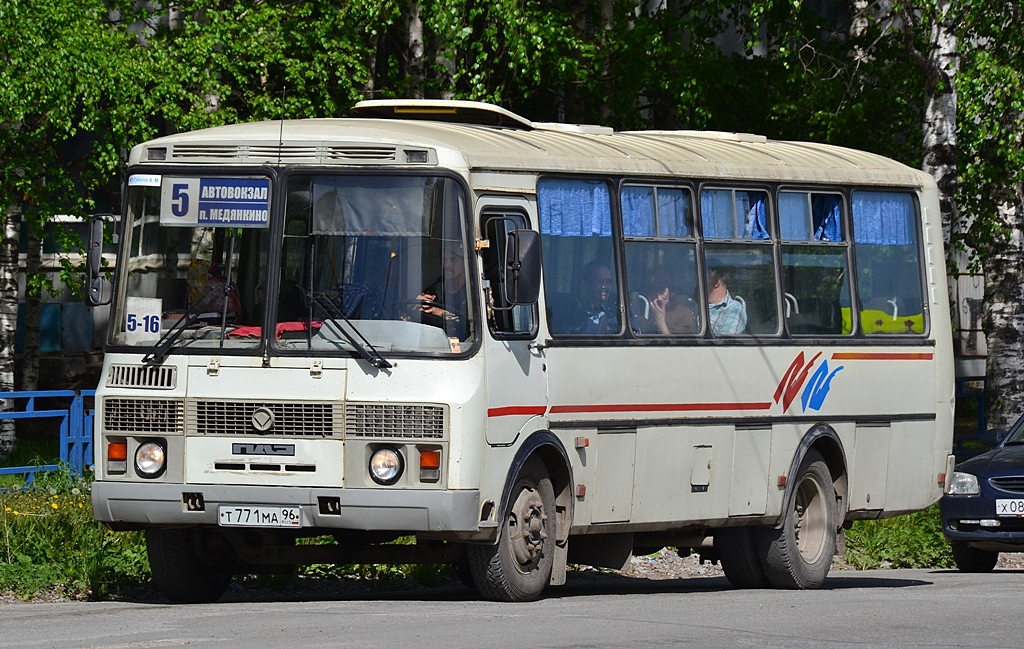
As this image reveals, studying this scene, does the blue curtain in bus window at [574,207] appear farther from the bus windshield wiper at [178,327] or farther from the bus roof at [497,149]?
the bus windshield wiper at [178,327]

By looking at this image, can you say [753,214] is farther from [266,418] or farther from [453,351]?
[266,418]

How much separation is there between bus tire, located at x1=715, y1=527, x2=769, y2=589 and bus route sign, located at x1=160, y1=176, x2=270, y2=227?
452 cm

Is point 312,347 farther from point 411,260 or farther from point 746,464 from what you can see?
point 746,464

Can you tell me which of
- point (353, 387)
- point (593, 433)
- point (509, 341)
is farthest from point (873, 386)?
point (353, 387)

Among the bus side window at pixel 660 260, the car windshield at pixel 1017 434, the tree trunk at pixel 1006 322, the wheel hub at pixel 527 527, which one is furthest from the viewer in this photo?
the tree trunk at pixel 1006 322

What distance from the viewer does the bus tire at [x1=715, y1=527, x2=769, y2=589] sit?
14.3 m

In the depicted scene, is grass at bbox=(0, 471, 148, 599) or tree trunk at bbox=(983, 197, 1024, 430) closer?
grass at bbox=(0, 471, 148, 599)

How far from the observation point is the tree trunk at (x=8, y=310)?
24469mm

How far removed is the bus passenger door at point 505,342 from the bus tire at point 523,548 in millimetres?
381

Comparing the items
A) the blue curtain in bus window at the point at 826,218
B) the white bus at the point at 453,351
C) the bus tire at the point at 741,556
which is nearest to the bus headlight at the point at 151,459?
the white bus at the point at 453,351

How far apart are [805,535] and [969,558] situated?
317 centimetres

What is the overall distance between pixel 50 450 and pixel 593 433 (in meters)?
12.3

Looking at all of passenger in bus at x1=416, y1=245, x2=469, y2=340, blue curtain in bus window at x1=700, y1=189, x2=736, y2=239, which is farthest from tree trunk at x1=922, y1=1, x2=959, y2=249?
passenger in bus at x1=416, y1=245, x2=469, y2=340

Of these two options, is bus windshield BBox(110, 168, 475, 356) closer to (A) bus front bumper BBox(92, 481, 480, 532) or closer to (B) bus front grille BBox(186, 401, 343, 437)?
(B) bus front grille BBox(186, 401, 343, 437)
